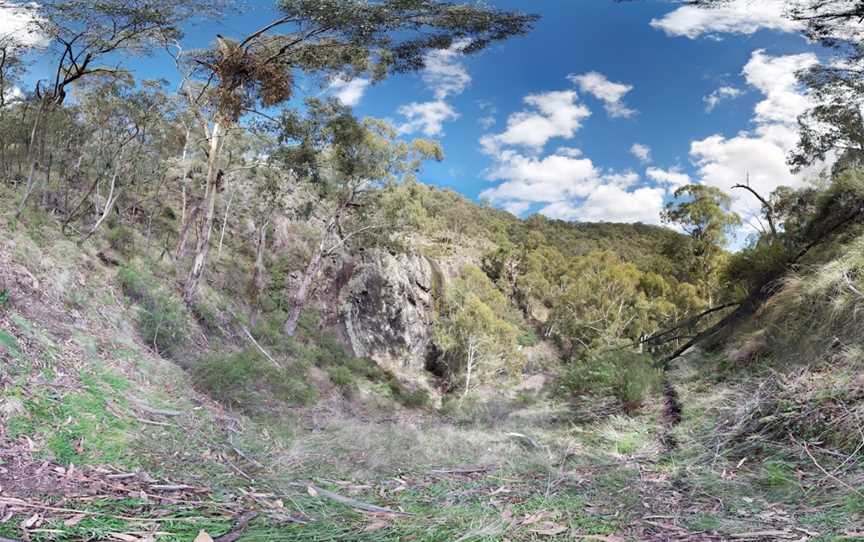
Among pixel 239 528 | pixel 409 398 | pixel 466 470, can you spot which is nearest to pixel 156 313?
pixel 466 470

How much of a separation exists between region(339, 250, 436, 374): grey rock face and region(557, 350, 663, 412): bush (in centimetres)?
1488

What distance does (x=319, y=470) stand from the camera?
342 centimetres

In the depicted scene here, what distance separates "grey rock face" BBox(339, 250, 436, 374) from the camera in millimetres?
21141

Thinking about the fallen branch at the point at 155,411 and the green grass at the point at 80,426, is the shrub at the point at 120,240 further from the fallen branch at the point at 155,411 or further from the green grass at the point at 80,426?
the green grass at the point at 80,426

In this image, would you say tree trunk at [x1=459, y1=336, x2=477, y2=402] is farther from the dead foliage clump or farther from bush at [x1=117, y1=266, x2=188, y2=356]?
the dead foliage clump

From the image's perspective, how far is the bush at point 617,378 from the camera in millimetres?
5531

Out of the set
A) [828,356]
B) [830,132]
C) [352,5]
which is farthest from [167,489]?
[830,132]

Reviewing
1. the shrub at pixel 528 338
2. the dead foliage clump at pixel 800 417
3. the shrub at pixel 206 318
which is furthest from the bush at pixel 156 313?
the shrub at pixel 528 338

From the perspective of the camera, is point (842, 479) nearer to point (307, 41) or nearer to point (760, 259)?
point (760, 259)

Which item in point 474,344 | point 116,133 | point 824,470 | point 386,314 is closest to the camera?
point 824,470

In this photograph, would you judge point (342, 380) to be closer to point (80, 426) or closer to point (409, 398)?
point (409, 398)

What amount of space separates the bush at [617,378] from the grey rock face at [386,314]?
48.8 ft

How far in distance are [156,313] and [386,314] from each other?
1468cm

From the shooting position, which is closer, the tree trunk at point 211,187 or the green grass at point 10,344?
the green grass at point 10,344
